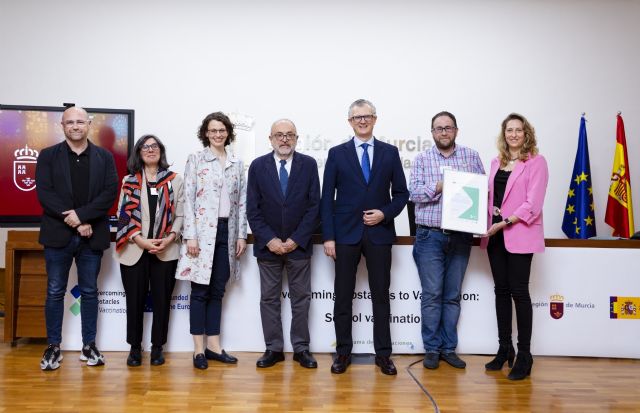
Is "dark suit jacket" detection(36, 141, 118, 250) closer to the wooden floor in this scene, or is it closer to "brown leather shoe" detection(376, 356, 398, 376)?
the wooden floor

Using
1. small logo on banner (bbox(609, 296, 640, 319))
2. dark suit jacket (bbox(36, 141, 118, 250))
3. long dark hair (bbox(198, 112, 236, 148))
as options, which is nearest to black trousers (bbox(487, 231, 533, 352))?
small logo on banner (bbox(609, 296, 640, 319))

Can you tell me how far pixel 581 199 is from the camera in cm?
490

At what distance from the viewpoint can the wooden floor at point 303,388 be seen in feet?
8.69

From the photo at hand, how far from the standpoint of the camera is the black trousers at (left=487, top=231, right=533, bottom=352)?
3.18 meters

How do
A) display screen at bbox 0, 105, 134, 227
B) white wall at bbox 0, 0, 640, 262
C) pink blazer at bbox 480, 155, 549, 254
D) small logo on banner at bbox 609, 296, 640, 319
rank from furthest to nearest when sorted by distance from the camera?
white wall at bbox 0, 0, 640, 262
display screen at bbox 0, 105, 134, 227
small logo on banner at bbox 609, 296, 640, 319
pink blazer at bbox 480, 155, 549, 254

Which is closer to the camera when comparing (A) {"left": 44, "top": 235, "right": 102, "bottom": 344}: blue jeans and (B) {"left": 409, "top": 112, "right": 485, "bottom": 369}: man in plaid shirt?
(A) {"left": 44, "top": 235, "right": 102, "bottom": 344}: blue jeans

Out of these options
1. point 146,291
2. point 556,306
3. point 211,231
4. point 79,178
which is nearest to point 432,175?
point 556,306

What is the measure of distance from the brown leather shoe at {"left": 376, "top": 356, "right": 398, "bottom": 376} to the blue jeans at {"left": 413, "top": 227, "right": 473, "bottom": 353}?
13.0 inches

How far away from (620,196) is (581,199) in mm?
333

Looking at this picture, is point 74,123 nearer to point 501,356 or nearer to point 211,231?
point 211,231

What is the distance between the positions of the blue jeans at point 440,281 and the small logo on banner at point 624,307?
1095mm

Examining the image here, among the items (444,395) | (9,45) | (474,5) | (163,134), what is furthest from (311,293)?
(9,45)

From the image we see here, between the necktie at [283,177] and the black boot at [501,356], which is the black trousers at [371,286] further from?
the black boot at [501,356]

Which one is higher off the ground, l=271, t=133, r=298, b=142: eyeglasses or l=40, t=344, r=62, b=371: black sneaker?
l=271, t=133, r=298, b=142: eyeglasses
